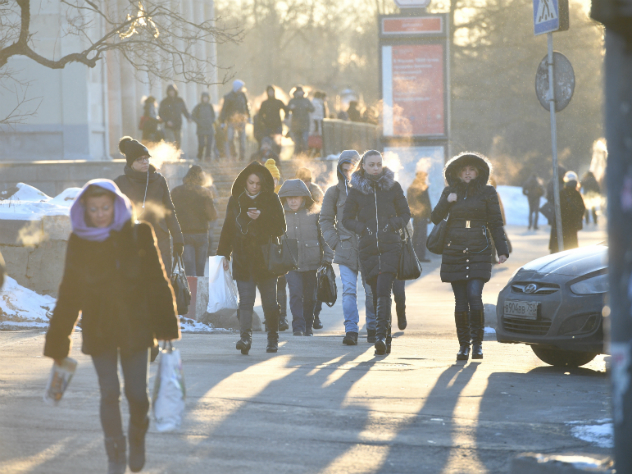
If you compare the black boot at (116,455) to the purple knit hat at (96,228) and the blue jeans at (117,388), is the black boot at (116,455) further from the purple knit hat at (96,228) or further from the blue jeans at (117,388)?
the purple knit hat at (96,228)

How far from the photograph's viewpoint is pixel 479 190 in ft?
26.6

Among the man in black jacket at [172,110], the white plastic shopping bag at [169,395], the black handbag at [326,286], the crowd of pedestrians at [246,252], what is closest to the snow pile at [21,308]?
the crowd of pedestrians at [246,252]

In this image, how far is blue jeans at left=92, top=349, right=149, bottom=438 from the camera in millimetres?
4531

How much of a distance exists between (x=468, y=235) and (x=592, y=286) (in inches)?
43.4

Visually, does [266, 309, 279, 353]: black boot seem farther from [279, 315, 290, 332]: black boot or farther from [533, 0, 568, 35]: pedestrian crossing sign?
[533, 0, 568, 35]: pedestrian crossing sign

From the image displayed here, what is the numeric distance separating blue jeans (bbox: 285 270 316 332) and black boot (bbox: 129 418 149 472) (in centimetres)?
556

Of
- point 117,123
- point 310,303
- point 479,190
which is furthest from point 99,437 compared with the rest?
point 117,123

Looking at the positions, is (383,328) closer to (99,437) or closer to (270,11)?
(99,437)

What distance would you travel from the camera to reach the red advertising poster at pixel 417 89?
70.0 feet

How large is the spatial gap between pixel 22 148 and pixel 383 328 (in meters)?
17.3

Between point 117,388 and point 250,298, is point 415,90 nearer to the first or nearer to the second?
point 250,298

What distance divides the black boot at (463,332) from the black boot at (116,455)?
4.09 metres

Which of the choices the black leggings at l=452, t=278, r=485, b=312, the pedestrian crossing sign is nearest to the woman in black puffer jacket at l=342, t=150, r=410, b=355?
the black leggings at l=452, t=278, r=485, b=312

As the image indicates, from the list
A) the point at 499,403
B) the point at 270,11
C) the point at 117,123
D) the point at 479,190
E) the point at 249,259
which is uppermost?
the point at 270,11
